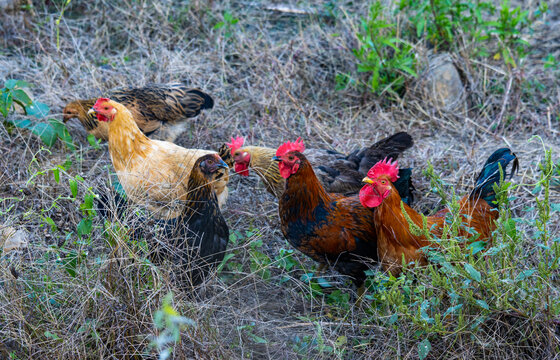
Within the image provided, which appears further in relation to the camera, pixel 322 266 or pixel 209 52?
pixel 209 52

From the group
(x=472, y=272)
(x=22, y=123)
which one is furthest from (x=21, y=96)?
(x=472, y=272)

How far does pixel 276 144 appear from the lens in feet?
17.0

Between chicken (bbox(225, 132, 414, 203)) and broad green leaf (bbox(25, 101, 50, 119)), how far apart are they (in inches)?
68.4

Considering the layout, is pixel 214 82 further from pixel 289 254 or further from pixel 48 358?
pixel 48 358

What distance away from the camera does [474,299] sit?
2.66 metres

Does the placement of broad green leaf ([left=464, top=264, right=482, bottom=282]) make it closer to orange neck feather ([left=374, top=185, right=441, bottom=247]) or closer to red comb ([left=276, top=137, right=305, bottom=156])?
orange neck feather ([left=374, top=185, right=441, bottom=247])

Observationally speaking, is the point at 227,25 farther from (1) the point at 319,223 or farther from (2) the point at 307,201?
(1) the point at 319,223

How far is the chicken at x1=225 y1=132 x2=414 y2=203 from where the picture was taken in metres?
4.34

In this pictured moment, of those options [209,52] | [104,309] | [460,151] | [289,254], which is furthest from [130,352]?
[209,52]

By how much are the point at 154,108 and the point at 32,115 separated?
41.8 inches

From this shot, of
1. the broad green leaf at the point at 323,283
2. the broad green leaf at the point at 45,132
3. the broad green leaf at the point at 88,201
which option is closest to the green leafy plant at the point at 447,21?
the broad green leaf at the point at 323,283

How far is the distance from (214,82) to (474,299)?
4.01 metres

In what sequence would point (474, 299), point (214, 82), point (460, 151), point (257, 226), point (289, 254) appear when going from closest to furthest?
point (474, 299), point (289, 254), point (257, 226), point (460, 151), point (214, 82)

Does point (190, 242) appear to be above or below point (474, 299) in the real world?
below
